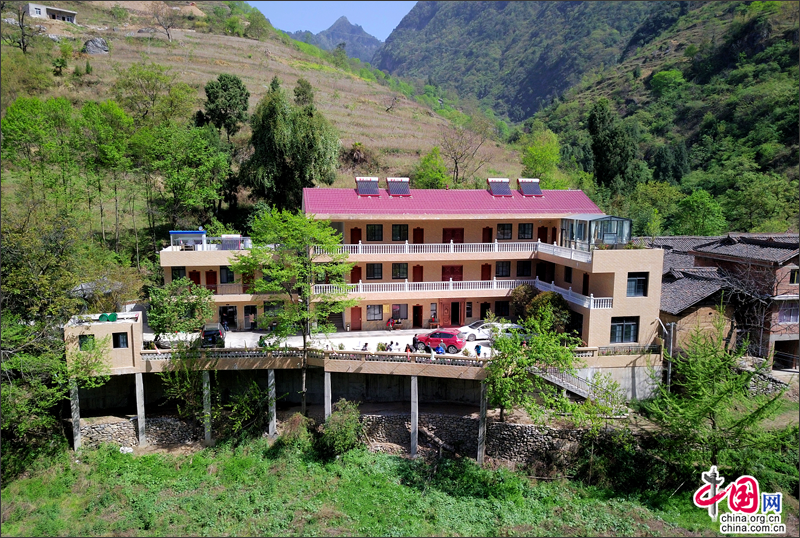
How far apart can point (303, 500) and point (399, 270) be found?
14806 millimetres

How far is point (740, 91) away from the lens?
227 ft

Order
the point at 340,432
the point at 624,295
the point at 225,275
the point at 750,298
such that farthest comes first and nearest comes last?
the point at 225,275 → the point at 750,298 → the point at 624,295 → the point at 340,432

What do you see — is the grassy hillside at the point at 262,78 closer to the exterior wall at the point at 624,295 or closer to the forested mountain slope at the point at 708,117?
the forested mountain slope at the point at 708,117

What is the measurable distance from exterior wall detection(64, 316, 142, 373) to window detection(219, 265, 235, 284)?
5785 millimetres

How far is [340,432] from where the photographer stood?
24.4m

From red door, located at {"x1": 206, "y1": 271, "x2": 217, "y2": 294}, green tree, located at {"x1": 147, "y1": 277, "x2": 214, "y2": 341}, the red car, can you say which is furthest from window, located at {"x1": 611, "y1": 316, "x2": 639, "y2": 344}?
red door, located at {"x1": 206, "y1": 271, "x2": 217, "y2": 294}

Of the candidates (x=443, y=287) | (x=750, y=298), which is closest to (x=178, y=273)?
(x=443, y=287)

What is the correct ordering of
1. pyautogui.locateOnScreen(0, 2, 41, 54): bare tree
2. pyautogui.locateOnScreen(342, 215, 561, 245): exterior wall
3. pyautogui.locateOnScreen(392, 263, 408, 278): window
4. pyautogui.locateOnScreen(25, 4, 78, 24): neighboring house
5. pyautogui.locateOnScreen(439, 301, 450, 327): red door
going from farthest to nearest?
pyautogui.locateOnScreen(25, 4, 78, 24): neighboring house → pyautogui.locateOnScreen(0, 2, 41, 54): bare tree → pyautogui.locateOnScreen(392, 263, 408, 278): window → pyautogui.locateOnScreen(439, 301, 450, 327): red door → pyautogui.locateOnScreen(342, 215, 561, 245): exterior wall

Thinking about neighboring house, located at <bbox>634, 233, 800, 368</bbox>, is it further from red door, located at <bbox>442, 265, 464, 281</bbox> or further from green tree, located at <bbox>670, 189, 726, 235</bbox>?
green tree, located at <bbox>670, 189, 726, 235</bbox>

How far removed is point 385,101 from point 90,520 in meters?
82.9

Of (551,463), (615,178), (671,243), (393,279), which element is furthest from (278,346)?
(615,178)

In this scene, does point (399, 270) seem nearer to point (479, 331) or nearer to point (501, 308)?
point (479, 331)

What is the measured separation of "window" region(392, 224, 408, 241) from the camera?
3238cm

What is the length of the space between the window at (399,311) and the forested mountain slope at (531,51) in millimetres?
122465
